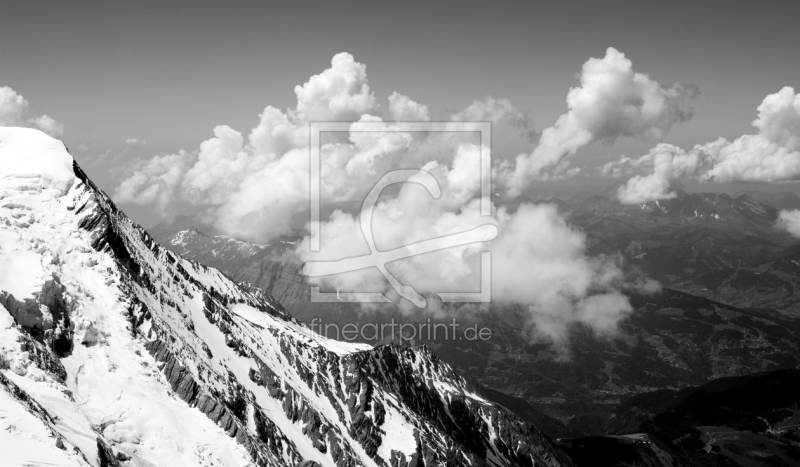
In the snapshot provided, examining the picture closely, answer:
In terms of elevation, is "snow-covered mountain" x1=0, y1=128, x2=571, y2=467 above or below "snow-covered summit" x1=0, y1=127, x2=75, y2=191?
below

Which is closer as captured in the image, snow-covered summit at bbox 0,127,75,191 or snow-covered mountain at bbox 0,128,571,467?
snow-covered mountain at bbox 0,128,571,467

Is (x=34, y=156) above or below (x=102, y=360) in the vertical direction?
above

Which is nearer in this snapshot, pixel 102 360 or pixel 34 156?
pixel 102 360

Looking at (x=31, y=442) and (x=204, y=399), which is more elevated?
(x=31, y=442)

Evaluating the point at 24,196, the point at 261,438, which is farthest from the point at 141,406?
the point at 24,196

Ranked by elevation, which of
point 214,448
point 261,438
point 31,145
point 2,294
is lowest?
point 261,438

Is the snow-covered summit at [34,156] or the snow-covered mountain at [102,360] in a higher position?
the snow-covered summit at [34,156]

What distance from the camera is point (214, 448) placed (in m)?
98.6

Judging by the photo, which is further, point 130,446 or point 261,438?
point 261,438

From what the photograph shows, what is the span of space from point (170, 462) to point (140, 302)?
4132 centimetres

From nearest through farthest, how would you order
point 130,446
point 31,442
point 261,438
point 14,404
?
point 31,442, point 14,404, point 130,446, point 261,438

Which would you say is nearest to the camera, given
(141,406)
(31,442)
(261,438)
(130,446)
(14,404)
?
(31,442)

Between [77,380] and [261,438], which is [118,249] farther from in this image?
[261,438]

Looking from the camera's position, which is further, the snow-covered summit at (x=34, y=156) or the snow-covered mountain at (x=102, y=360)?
the snow-covered summit at (x=34, y=156)
